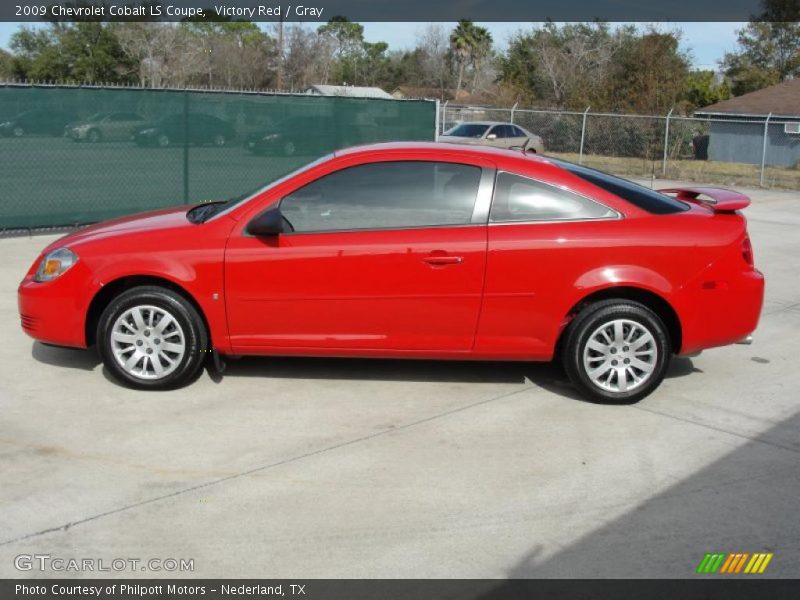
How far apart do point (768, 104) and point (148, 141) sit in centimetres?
3420

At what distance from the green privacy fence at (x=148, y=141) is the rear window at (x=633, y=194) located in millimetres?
7837

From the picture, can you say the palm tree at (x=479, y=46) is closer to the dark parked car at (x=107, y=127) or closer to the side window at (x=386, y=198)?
the dark parked car at (x=107, y=127)

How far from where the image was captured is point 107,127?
12695 millimetres

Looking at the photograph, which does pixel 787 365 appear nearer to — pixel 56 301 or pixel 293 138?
pixel 56 301

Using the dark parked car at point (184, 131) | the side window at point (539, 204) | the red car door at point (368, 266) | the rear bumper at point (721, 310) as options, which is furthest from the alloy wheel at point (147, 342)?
the dark parked car at point (184, 131)

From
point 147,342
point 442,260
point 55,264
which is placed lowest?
point 147,342

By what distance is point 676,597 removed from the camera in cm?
384

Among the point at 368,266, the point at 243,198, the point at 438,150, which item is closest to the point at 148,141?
the point at 243,198

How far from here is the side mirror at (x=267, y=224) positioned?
5.99 metres

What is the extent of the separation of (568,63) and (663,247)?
158 feet

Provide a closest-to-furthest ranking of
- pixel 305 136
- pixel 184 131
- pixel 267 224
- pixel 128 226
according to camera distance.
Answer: pixel 267 224 → pixel 128 226 → pixel 184 131 → pixel 305 136

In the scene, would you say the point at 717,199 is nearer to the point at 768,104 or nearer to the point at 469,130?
the point at 469,130

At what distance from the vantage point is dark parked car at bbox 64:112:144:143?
1252 cm

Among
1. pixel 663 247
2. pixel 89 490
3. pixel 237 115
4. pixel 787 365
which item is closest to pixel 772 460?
pixel 663 247
